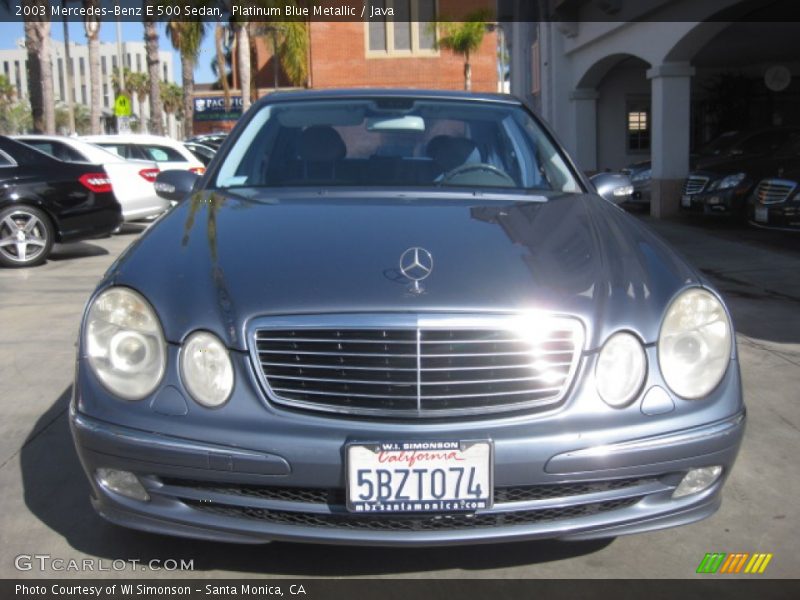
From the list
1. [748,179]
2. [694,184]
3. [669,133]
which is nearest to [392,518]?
[748,179]

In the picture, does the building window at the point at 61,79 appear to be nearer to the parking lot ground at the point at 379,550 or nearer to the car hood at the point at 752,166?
the car hood at the point at 752,166

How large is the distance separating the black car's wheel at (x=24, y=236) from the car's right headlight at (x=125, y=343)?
762 centimetres

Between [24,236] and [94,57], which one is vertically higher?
[94,57]

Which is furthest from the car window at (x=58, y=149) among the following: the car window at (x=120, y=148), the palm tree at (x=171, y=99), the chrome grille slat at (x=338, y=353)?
the palm tree at (x=171, y=99)

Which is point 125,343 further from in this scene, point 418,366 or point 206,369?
point 418,366

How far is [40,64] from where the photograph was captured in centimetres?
1995

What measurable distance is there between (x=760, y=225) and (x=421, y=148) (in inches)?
310

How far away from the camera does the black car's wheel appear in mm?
9719

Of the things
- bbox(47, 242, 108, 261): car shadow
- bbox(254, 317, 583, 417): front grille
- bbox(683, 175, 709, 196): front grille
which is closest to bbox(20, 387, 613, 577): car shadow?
bbox(254, 317, 583, 417): front grille

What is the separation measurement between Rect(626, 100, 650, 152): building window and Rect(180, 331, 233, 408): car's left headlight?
20606 millimetres

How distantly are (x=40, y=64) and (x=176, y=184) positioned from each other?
17506 mm

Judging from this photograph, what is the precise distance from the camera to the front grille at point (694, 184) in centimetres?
1340

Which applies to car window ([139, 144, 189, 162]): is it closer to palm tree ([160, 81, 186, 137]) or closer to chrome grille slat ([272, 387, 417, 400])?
chrome grille slat ([272, 387, 417, 400])

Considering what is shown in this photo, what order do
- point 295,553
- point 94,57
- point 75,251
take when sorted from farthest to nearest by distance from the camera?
point 94,57 → point 75,251 → point 295,553
